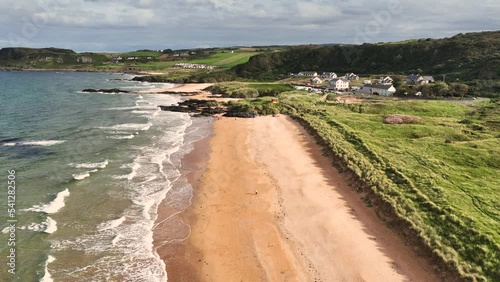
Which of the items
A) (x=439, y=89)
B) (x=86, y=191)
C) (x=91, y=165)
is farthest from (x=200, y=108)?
(x=439, y=89)

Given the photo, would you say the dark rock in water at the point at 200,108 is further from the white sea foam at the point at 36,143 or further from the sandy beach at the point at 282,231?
the sandy beach at the point at 282,231

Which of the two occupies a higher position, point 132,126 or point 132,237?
point 132,126

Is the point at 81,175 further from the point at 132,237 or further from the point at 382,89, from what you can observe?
the point at 382,89

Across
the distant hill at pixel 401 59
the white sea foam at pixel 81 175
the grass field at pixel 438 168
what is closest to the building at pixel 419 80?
the distant hill at pixel 401 59

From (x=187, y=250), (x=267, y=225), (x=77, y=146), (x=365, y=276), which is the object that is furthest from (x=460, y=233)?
(x=77, y=146)

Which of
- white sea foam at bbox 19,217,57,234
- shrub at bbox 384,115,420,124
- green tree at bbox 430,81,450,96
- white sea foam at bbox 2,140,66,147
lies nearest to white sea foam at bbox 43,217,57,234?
white sea foam at bbox 19,217,57,234

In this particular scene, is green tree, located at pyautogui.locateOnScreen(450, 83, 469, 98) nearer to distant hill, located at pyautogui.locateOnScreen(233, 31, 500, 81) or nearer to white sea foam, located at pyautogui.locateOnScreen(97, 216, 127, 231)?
distant hill, located at pyautogui.locateOnScreen(233, 31, 500, 81)
